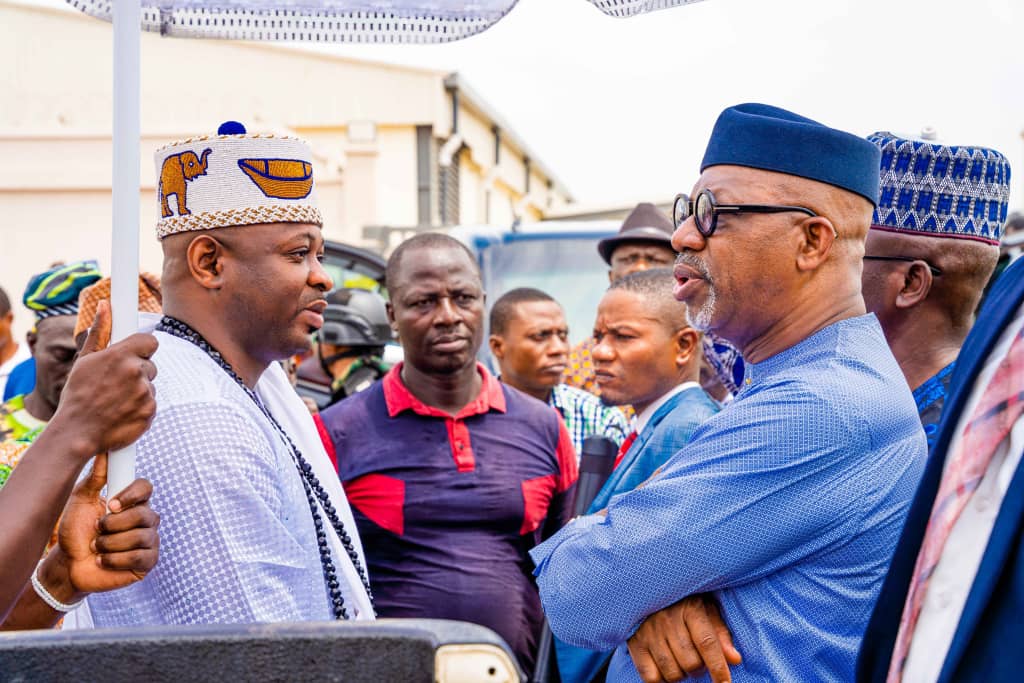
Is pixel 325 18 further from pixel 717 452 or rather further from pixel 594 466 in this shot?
pixel 594 466

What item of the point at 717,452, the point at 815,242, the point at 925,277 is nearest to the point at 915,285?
the point at 925,277

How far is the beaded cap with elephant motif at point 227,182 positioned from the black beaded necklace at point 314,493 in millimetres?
254

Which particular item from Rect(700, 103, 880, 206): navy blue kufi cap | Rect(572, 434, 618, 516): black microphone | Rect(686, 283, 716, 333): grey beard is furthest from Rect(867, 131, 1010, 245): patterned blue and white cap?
Rect(572, 434, 618, 516): black microphone

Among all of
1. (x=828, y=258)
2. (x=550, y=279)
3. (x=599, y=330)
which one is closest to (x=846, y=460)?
(x=828, y=258)

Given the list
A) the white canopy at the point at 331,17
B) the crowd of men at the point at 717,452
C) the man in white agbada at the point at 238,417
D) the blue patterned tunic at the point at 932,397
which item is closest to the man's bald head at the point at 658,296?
the crowd of men at the point at 717,452

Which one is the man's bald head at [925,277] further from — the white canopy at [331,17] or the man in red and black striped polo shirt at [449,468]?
the man in red and black striped polo shirt at [449,468]

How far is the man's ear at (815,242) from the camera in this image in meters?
2.25

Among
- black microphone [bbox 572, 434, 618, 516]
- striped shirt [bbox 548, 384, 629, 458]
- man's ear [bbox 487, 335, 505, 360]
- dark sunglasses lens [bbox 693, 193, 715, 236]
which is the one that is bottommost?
striped shirt [bbox 548, 384, 629, 458]

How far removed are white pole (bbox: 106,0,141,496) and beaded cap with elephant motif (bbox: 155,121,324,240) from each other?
0.72 meters

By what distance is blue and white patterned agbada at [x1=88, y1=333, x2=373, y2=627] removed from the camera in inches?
84.4

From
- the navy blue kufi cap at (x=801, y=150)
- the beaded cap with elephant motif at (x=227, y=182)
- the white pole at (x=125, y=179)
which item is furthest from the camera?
the beaded cap with elephant motif at (x=227, y=182)

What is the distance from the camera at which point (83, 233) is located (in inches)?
680

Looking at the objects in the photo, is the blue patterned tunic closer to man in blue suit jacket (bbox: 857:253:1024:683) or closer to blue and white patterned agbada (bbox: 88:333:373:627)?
man in blue suit jacket (bbox: 857:253:1024:683)

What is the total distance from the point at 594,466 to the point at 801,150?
1607 mm
